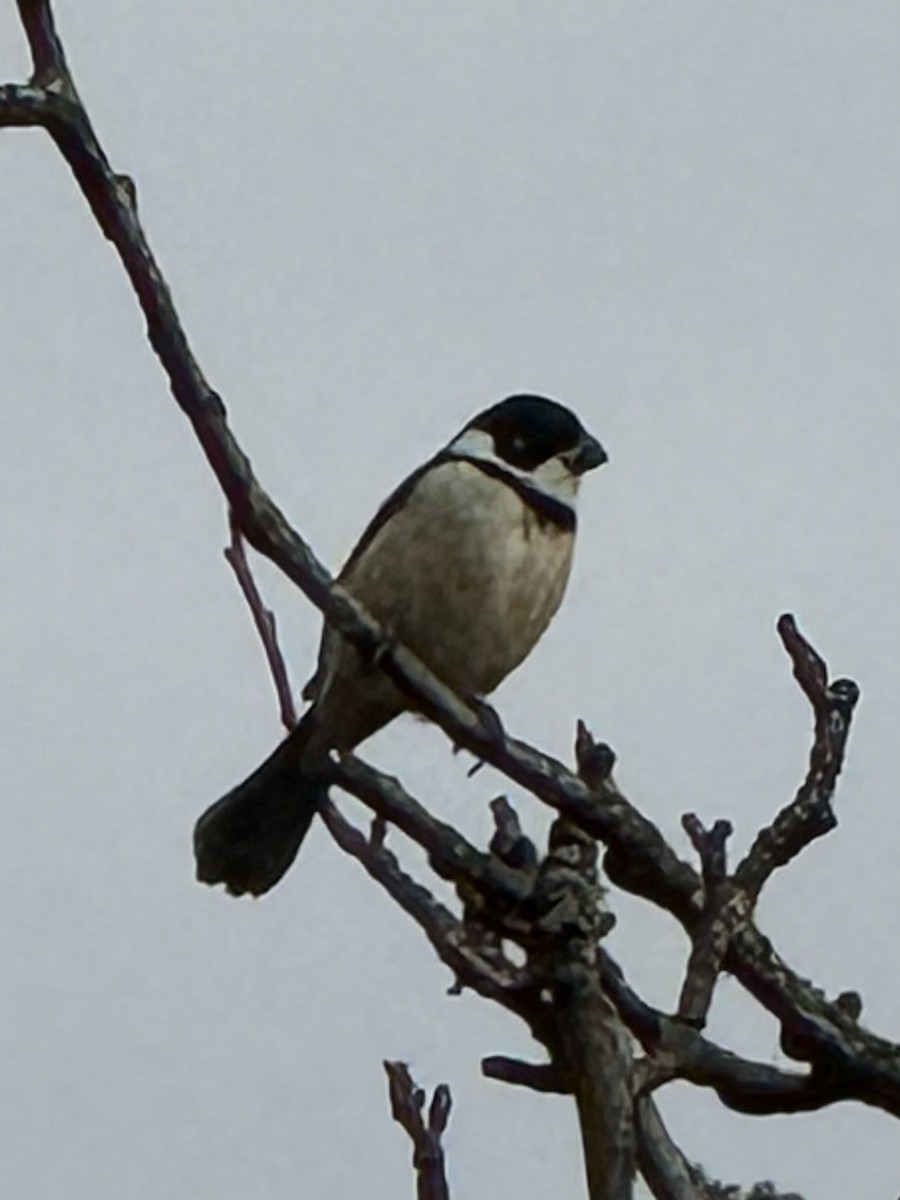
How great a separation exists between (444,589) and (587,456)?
21.9 inches

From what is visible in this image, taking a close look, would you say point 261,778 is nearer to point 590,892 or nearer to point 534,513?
point 534,513

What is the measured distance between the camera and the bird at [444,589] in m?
4.75

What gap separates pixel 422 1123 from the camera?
8.25 ft

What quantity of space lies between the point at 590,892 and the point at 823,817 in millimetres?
262

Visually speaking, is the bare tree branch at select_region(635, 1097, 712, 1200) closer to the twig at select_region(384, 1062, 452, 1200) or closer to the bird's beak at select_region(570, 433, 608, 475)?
the twig at select_region(384, 1062, 452, 1200)

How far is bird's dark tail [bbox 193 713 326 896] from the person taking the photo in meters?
4.94

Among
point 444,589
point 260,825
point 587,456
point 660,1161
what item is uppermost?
point 587,456

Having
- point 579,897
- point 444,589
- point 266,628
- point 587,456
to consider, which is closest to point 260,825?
point 444,589

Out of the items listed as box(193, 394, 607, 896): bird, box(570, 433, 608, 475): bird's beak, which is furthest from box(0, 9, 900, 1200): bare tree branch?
box(570, 433, 608, 475): bird's beak

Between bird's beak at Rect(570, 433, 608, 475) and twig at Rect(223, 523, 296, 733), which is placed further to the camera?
bird's beak at Rect(570, 433, 608, 475)

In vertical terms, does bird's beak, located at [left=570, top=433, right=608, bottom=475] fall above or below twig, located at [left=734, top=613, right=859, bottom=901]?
above

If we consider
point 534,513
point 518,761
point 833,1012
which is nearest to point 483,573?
point 534,513

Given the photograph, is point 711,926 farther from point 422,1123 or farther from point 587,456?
point 587,456

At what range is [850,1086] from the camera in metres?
2.30
